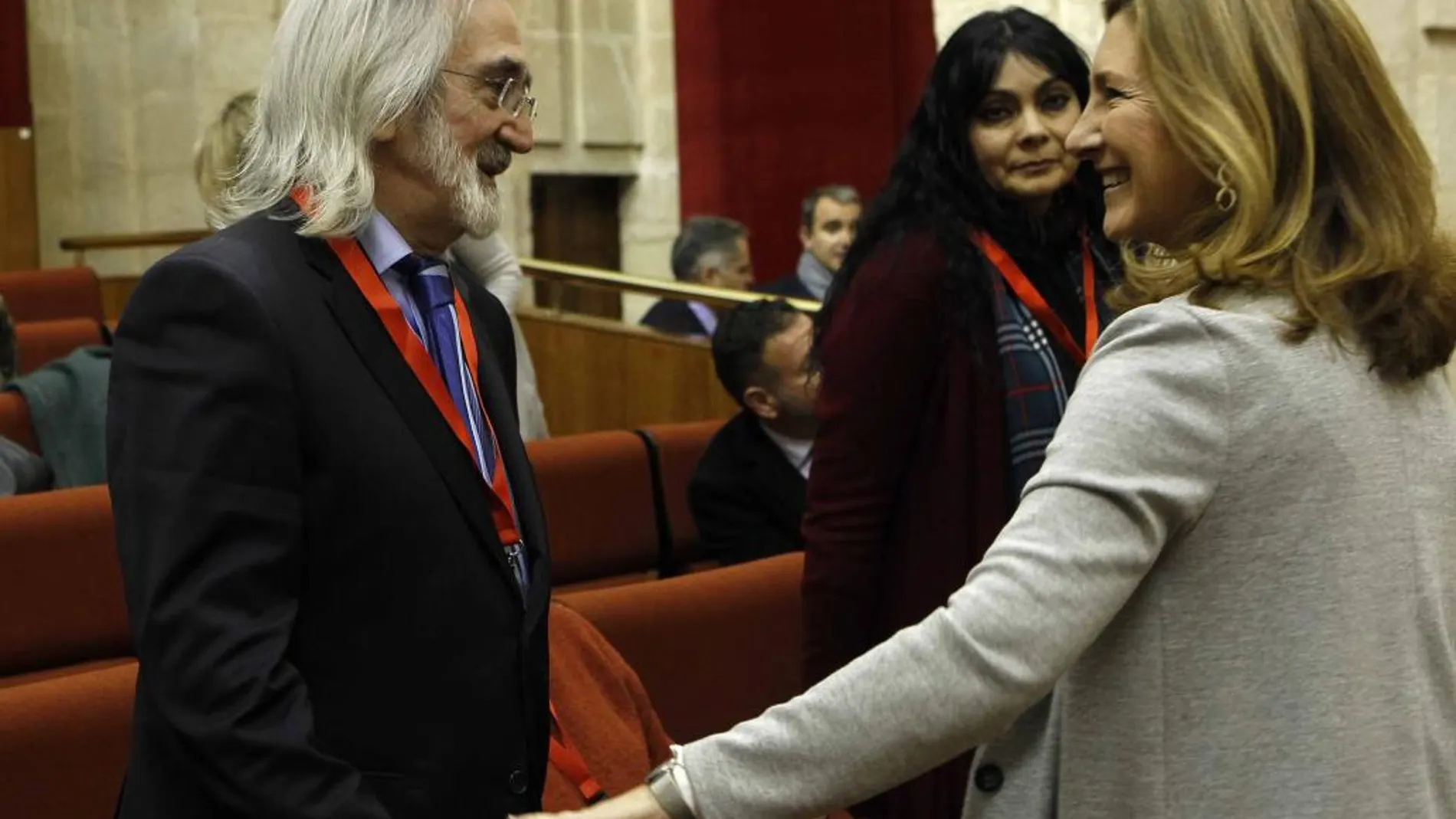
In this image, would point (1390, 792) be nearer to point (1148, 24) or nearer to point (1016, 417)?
point (1148, 24)

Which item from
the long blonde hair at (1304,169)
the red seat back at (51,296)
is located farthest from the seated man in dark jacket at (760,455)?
the red seat back at (51,296)

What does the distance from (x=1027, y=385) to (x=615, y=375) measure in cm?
445

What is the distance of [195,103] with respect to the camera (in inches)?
380

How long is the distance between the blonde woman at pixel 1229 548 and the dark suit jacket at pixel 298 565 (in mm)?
277

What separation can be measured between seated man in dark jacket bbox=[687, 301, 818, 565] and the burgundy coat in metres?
1.48

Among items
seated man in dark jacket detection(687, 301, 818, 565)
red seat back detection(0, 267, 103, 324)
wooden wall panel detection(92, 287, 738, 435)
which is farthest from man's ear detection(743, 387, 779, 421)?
red seat back detection(0, 267, 103, 324)

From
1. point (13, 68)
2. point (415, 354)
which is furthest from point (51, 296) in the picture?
point (415, 354)

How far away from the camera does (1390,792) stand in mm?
1392

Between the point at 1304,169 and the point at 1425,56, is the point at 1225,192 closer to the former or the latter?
the point at 1304,169

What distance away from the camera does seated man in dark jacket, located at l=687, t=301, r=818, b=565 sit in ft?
13.0

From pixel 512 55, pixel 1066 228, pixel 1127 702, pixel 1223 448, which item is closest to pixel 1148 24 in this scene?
pixel 1223 448

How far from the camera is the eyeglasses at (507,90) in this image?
1.79 metres

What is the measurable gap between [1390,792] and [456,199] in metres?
0.90

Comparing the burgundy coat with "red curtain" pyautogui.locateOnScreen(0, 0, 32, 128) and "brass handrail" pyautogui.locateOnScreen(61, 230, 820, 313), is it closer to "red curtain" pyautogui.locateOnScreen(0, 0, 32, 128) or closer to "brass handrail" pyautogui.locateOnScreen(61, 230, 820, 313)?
"brass handrail" pyautogui.locateOnScreen(61, 230, 820, 313)
